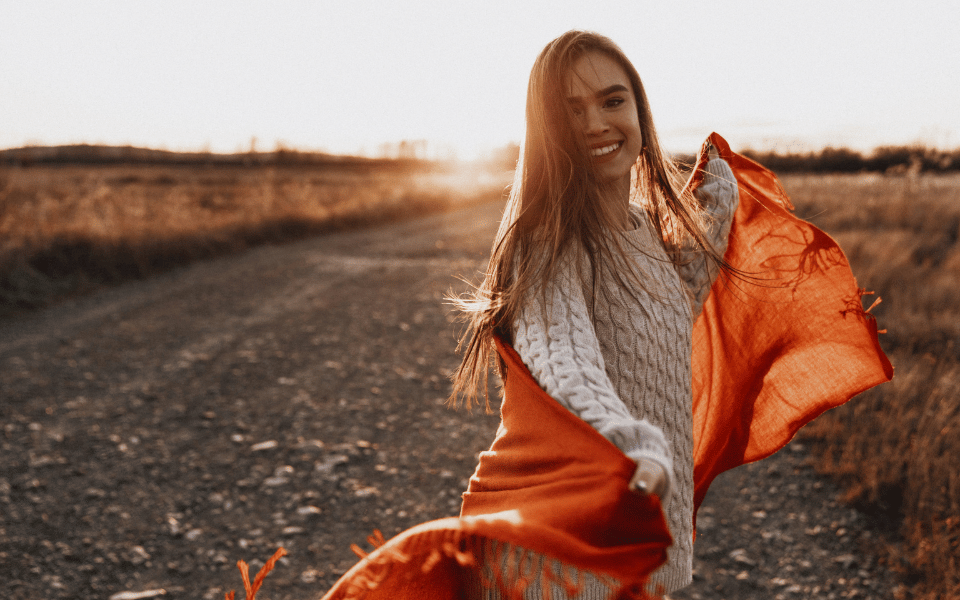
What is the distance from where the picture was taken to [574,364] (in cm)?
137

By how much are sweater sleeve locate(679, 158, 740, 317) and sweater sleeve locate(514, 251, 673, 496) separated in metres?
0.67

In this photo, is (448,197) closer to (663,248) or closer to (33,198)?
(33,198)

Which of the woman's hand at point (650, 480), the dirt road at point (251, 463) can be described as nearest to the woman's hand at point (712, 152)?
the woman's hand at point (650, 480)

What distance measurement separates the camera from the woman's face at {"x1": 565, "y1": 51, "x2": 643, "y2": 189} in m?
1.70

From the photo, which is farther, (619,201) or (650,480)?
(619,201)

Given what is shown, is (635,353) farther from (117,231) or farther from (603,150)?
(117,231)

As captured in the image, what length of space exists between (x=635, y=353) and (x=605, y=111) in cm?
74

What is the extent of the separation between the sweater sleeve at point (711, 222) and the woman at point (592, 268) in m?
0.20

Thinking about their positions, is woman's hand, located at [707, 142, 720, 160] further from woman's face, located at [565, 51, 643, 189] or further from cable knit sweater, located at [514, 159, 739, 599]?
woman's face, located at [565, 51, 643, 189]

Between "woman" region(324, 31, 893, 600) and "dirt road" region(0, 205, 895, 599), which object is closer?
"woman" region(324, 31, 893, 600)

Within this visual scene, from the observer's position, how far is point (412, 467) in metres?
4.14

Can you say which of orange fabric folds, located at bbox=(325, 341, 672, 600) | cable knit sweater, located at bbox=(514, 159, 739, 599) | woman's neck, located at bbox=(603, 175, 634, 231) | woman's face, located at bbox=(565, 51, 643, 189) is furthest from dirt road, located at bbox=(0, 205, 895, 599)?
woman's face, located at bbox=(565, 51, 643, 189)

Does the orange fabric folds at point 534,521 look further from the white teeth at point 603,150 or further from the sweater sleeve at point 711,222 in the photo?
the sweater sleeve at point 711,222

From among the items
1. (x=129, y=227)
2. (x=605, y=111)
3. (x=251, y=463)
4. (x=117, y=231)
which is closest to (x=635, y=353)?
(x=605, y=111)
